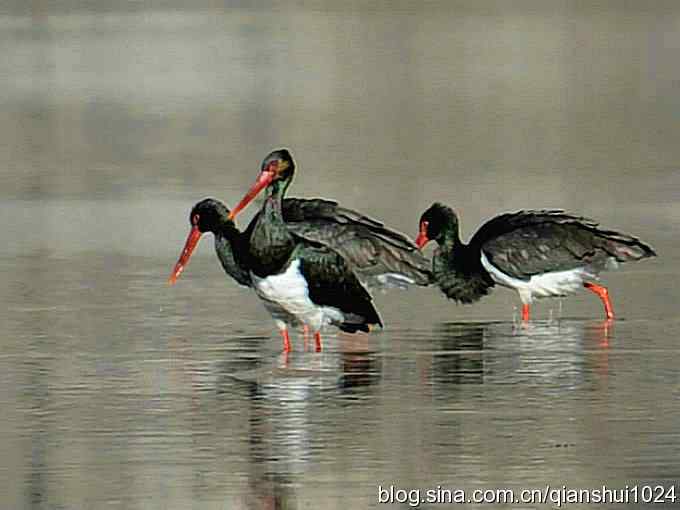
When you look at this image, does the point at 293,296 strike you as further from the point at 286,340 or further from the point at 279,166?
the point at 279,166

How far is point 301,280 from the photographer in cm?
1345

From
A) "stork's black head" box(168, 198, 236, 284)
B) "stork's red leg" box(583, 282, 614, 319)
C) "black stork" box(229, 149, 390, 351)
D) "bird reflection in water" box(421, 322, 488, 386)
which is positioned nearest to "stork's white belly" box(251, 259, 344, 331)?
"black stork" box(229, 149, 390, 351)

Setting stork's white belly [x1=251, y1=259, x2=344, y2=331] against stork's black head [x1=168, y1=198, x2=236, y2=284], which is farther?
stork's black head [x1=168, y1=198, x2=236, y2=284]

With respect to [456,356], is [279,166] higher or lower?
higher

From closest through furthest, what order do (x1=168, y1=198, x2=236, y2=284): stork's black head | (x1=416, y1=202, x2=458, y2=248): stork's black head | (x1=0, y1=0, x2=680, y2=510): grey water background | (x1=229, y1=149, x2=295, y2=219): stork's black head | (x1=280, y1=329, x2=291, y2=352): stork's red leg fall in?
(x1=0, y1=0, x2=680, y2=510): grey water background, (x1=280, y1=329, x2=291, y2=352): stork's red leg, (x1=229, y1=149, x2=295, y2=219): stork's black head, (x1=168, y1=198, x2=236, y2=284): stork's black head, (x1=416, y1=202, x2=458, y2=248): stork's black head

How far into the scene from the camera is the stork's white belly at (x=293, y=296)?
13461mm

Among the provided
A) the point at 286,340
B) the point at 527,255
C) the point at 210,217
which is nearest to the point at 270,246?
the point at 286,340

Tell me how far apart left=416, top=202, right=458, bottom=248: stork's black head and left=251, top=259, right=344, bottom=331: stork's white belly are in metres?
1.97

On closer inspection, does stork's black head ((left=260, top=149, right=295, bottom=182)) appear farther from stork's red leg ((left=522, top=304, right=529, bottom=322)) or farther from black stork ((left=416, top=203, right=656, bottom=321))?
stork's red leg ((left=522, top=304, right=529, bottom=322))

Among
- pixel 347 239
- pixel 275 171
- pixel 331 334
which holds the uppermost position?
pixel 275 171

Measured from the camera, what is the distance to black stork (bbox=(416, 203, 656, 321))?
15086 millimetres

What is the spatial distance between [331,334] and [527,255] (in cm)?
134

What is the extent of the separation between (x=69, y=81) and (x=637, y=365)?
25918 mm

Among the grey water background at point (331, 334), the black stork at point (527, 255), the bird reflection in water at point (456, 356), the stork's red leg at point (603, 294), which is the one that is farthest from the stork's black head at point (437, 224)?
the stork's red leg at point (603, 294)
